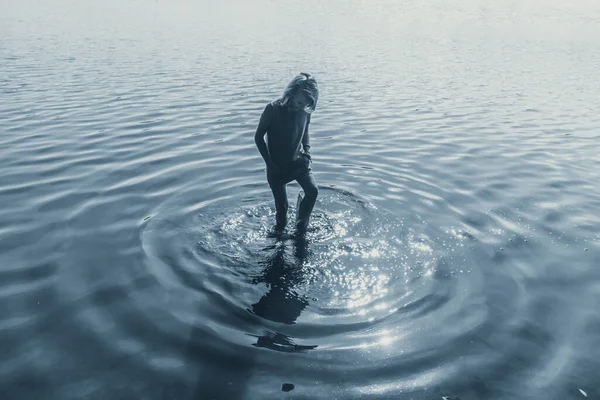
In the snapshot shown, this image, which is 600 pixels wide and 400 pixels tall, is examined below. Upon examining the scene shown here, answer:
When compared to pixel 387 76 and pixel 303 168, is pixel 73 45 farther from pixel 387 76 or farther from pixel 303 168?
pixel 303 168

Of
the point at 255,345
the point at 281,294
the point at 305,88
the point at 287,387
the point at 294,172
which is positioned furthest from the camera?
the point at 294,172

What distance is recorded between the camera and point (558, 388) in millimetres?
4969

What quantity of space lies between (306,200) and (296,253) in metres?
1.10

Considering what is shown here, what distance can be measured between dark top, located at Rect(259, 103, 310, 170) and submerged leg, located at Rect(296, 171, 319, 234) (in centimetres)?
40

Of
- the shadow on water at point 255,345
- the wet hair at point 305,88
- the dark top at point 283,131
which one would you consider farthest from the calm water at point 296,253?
the wet hair at point 305,88

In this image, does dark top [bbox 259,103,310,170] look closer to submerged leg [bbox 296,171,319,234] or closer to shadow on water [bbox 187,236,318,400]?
submerged leg [bbox 296,171,319,234]

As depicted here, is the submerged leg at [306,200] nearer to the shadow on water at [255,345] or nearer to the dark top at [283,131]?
the dark top at [283,131]

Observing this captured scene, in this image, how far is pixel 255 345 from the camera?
546 centimetres

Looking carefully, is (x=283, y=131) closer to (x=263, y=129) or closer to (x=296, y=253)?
(x=263, y=129)

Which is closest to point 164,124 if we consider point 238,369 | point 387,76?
point 238,369

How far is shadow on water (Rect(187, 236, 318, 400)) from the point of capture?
486 cm

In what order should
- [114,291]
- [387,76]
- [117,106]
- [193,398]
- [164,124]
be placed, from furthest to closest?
[387,76]
[117,106]
[164,124]
[114,291]
[193,398]

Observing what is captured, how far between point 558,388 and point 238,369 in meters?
3.55

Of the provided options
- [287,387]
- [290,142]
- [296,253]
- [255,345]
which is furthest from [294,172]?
[287,387]
